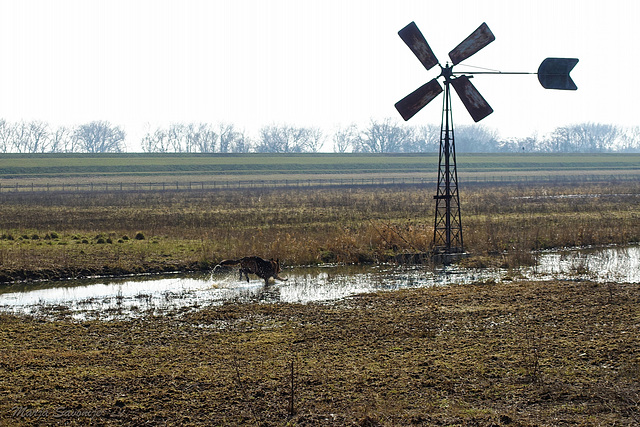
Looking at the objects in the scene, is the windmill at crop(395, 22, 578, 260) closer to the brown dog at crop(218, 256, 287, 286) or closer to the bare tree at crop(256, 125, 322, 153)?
the brown dog at crop(218, 256, 287, 286)

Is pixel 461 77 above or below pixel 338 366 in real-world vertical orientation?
above

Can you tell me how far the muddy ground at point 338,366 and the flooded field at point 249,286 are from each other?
1.29m

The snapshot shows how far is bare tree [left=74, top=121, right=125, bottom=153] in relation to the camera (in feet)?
524

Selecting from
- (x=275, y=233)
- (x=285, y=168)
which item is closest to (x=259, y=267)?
(x=275, y=233)

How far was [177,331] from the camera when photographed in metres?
11.5

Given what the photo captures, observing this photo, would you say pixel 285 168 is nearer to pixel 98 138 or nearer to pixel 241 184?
pixel 241 184

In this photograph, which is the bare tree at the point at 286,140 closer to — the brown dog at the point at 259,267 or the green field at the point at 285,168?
the green field at the point at 285,168

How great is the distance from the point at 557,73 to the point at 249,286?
10858 millimetres

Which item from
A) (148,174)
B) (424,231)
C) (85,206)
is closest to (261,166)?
(148,174)

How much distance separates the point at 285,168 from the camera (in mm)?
106938

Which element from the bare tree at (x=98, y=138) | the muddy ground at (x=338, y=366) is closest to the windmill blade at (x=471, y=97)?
the muddy ground at (x=338, y=366)

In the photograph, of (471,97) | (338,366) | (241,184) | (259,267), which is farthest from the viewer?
(241,184)

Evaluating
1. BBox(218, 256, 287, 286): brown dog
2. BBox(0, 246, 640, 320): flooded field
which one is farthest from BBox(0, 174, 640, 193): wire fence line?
BBox(218, 256, 287, 286): brown dog

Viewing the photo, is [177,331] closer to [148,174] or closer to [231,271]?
[231,271]
